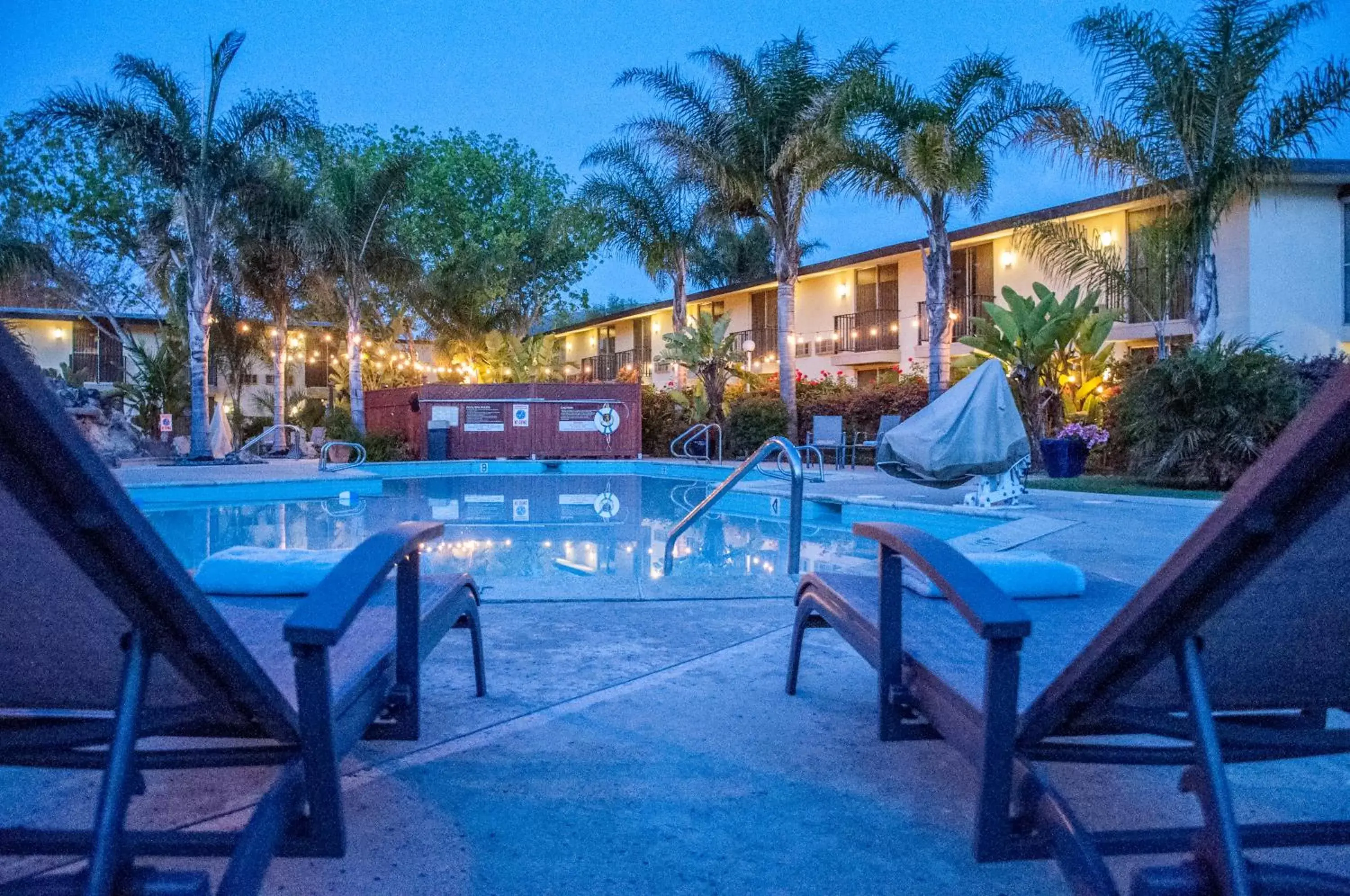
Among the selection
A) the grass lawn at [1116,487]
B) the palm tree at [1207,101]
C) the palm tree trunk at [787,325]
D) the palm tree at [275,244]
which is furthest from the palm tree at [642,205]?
the grass lawn at [1116,487]

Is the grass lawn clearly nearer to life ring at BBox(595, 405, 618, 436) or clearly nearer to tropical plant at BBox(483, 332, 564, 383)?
life ring at BBox(595, 405, 618, 436)

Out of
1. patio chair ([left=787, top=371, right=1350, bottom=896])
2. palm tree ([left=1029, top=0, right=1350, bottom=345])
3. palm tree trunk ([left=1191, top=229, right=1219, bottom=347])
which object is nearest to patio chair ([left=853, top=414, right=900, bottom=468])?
palm tree trunk ([left=1191, top=229, right=1219, bottom=347])

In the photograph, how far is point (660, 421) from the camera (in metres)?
23.6

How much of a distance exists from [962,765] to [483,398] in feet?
70.6

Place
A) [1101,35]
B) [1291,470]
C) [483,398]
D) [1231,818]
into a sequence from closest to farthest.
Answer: [1291,470], [1231,818], [1101,35], [483,398]

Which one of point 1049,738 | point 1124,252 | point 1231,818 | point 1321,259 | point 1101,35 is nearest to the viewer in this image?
point 1231,818

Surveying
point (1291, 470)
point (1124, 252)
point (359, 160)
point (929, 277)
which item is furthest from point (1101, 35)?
point (359, 160)

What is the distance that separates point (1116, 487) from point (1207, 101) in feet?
18.5

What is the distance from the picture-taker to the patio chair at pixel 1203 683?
113 centimetres

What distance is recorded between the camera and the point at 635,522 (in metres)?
10.6

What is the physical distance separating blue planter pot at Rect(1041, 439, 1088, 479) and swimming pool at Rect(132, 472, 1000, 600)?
433 cm

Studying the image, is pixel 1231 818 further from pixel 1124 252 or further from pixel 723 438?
pixel 1124 252

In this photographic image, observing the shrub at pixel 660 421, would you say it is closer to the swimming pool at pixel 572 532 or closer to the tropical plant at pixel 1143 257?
the swimming pool at pixel 572 532

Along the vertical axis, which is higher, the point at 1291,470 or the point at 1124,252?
the point at 1124,252
